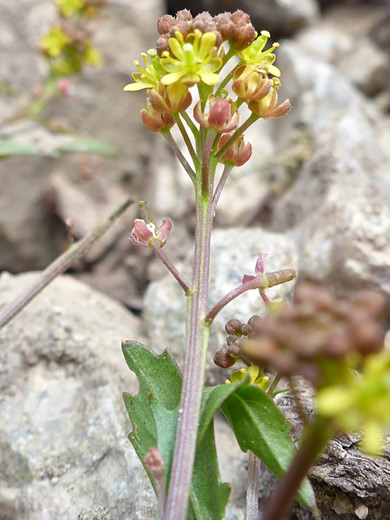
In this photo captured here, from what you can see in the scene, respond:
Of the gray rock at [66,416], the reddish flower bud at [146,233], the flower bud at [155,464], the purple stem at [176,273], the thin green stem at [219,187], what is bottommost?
the gray rock at [66,416]

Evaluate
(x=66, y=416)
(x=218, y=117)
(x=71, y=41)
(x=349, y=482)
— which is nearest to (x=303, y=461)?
(x=349, y=482)

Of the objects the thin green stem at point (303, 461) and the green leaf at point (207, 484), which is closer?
the thin green stem at point (303, 461)

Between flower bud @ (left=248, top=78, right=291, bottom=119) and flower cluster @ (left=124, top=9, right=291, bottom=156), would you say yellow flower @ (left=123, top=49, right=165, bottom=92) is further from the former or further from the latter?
flower bud @ (left=248, top=78, right=291, bottom=119)

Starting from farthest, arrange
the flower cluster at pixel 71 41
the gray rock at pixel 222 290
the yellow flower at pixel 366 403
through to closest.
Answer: the flower cluster at pixel 71 41 → the gray rock at pixel 222 290 → the yellow flower at pixel 366 403

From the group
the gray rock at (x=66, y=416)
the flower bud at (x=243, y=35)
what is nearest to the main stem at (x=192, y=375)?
the flower bud at (x=243, y=35)

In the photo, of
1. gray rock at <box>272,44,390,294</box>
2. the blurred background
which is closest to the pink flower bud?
the blurred background

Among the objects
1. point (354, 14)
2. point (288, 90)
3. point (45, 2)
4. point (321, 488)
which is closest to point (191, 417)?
point (321, 488)

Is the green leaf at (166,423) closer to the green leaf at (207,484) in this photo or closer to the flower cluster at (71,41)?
the green leaf at (207,484)

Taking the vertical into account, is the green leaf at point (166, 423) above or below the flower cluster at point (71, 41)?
below
